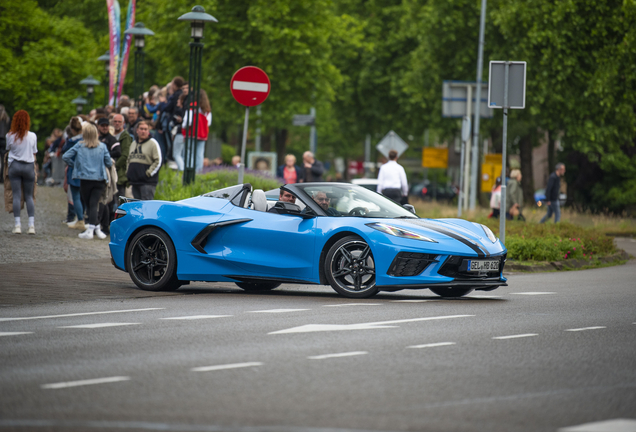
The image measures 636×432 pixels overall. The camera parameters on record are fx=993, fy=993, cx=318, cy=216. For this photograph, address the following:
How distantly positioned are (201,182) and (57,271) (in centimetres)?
639

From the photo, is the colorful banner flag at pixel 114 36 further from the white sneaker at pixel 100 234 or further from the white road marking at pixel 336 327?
the white road marking at pixel 336 327

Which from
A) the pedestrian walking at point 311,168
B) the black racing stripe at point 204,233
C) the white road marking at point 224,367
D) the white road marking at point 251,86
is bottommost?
the white road marking at point 224,367

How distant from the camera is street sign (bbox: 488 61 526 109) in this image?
1565cm

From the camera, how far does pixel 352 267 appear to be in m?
10.3

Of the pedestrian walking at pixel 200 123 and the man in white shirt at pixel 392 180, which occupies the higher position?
the pedestrian walking at pixel 200 123

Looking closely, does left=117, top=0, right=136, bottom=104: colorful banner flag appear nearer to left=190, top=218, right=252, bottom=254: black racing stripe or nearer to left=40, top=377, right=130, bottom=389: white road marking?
left=190, top=218, right=252, bottom=254: black racing stripe

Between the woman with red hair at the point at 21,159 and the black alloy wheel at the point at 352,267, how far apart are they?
7.50 m

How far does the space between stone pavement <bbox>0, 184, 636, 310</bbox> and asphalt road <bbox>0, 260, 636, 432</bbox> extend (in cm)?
63

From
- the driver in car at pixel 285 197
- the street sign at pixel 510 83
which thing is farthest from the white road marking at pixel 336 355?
the street sign at pixel 510 83

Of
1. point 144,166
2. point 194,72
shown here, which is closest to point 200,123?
point 194,72

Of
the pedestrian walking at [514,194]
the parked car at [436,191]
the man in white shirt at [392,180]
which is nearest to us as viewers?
the man in white shirt at [392,180]

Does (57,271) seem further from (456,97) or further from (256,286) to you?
(456,97)

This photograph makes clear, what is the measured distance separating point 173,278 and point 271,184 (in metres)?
10.4

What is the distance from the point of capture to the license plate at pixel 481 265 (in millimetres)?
10133
